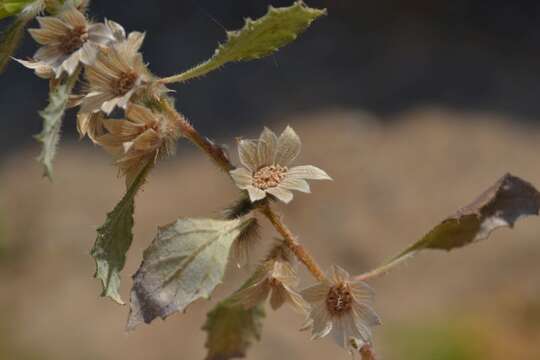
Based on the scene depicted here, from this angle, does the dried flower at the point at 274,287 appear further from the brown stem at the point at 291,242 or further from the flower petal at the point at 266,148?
the flower petal at the point at 266,148

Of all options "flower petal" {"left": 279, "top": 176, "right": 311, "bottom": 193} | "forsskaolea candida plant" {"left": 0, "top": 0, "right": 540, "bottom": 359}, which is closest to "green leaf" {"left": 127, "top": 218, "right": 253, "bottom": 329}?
"forsskaolea candida plant" {"left": 0, "top": 0, "right": 540, "bottom": 359}

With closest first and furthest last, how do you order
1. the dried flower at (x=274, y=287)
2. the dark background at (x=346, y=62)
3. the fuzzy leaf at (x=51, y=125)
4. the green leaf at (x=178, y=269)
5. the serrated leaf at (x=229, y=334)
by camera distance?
1. the fuzzy leaf at (x=51, y=125)
2. the green leaf at (x=178, y=269)
3. the dried flower at (x=274, y=287)
4. the serrated leaf at (x=229, y=334)
5. the dark background at (x=346, y=62)

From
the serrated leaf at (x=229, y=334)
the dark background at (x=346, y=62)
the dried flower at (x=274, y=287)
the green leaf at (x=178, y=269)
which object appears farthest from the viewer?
the dark background at (x=346, y=62)

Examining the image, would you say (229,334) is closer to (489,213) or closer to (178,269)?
(178,269)

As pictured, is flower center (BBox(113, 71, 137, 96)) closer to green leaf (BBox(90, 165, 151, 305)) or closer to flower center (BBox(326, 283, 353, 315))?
green leaf (BBox(90, 165, 151, 305))

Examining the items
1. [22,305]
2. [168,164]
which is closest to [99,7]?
[168,164]

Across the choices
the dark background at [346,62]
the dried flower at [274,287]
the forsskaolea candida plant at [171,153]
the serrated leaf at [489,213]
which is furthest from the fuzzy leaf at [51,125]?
the dark background at [346,62]

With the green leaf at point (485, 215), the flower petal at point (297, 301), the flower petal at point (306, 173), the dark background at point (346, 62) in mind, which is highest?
the dark background at point (346, 62)

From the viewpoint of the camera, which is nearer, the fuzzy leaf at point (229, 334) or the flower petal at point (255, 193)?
the flower petal at point (255, 193)

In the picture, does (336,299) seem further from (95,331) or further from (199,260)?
(95,331)
